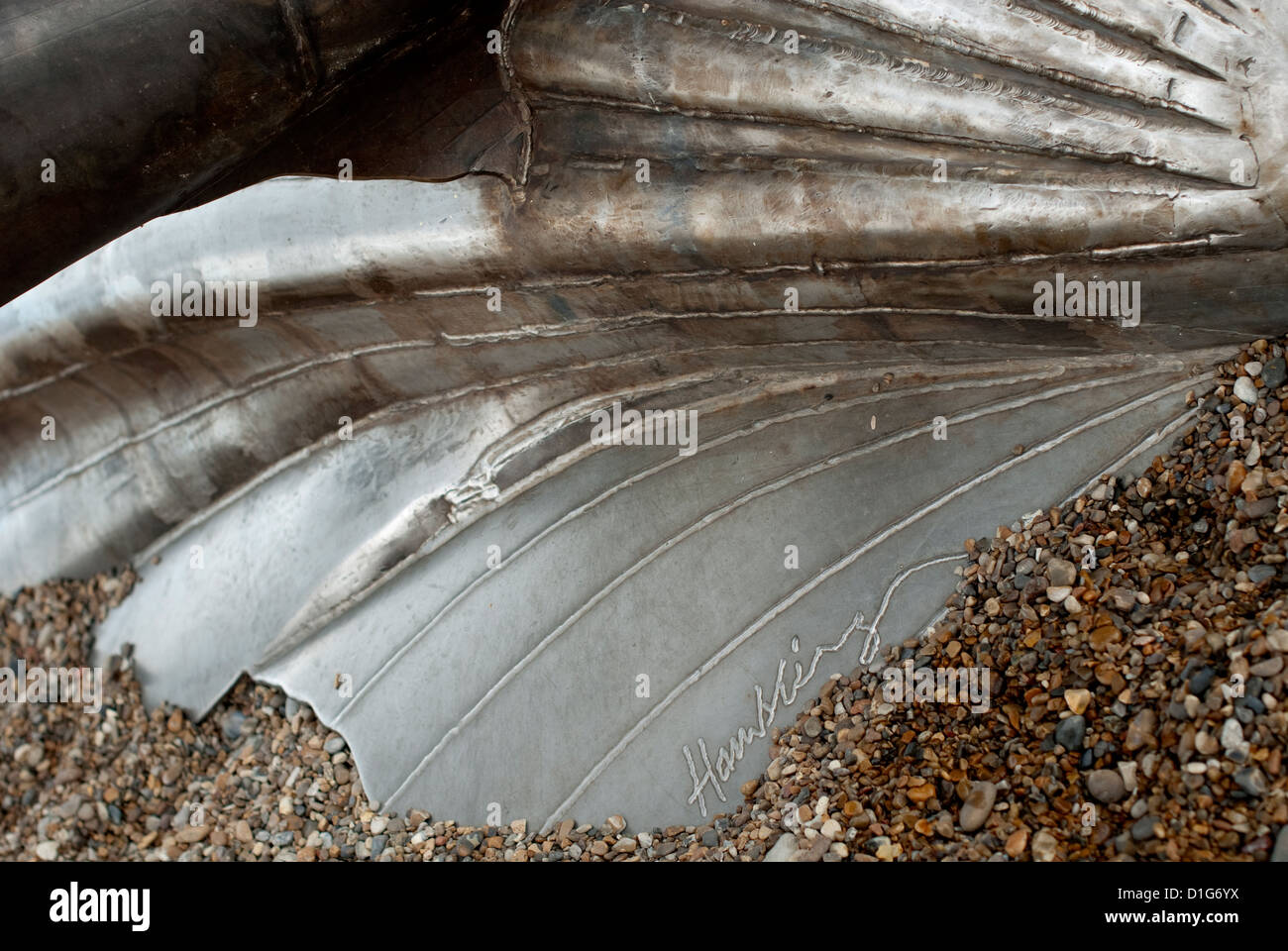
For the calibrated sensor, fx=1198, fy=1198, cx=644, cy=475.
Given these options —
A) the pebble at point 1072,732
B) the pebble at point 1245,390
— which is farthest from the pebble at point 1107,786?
the pebble at point 1245,390

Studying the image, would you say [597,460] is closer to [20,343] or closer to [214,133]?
[214,133]

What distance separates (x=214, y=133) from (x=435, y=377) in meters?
0.88

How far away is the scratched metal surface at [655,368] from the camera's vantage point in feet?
6.53

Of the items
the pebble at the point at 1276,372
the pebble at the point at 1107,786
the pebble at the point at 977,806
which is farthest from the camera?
the pebble at the point at 1276,372

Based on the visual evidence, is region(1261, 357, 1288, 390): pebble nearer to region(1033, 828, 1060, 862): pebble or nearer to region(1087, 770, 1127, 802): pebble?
region(1087, 770, 1127, 802): pebble

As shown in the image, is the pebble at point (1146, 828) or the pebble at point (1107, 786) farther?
the pebble at point (1107, 786)

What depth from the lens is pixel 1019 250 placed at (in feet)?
6.70

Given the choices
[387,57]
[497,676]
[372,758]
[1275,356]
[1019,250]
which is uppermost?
[387,57]

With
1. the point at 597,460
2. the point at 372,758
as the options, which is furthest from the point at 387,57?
the point at 372,758

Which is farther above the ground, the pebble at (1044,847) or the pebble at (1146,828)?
the pebble at (1146,828)

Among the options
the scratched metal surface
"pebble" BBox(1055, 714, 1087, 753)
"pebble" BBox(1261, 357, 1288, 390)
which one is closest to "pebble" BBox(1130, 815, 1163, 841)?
"pebble" BBox(1055, 714, 1087, 753)

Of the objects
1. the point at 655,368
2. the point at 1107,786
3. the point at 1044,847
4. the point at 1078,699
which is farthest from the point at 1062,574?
the point at 655,368
